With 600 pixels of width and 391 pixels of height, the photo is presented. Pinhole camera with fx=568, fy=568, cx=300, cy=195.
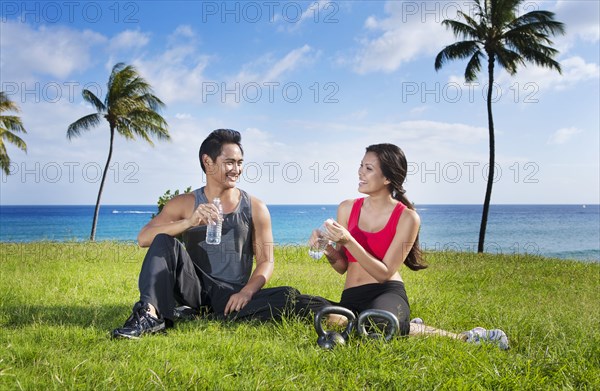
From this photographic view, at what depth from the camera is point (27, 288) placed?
7566 millimetres

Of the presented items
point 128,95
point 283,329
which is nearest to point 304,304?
point 283,329

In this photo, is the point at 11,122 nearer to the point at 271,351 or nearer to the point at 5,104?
the point at 5,104

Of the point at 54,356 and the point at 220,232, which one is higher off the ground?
the point at 220,232

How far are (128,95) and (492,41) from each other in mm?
16966

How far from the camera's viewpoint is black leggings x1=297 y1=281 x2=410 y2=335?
4844mm

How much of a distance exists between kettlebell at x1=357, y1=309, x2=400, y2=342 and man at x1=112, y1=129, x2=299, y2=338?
39.4 inches

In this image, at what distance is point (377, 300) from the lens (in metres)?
4.86

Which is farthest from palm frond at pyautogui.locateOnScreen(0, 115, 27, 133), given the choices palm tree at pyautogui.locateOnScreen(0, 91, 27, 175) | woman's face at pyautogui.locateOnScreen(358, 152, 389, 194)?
woman's face at pyautogui.locateOnScreen(358, 152, 389, 194)

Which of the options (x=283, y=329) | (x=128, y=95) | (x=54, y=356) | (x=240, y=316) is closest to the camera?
(x=54, y=356)

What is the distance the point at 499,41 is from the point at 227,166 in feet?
60.1

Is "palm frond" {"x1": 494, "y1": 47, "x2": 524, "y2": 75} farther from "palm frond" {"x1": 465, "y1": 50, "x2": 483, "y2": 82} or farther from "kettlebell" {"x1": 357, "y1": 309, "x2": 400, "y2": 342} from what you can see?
"kettlebell" {"x1": 357, "y1": 309, "x2": 400, "y2": 342}

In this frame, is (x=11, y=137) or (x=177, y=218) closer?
(x=177, y=218)

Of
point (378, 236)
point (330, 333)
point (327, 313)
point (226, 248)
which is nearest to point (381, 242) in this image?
point (378, 236)

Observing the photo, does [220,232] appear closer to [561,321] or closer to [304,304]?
[304,304]
